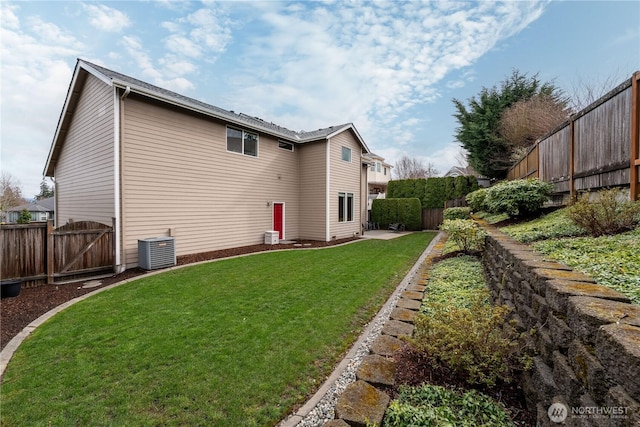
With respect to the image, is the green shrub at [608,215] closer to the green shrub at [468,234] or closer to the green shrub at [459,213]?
the green shrub at [468,234]

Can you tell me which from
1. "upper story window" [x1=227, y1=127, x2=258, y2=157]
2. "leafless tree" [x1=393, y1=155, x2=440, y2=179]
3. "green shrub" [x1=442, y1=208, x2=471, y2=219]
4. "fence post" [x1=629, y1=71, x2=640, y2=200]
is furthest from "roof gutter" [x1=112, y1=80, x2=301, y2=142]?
"leafless tree" [x1=393, y1=155, x2=440, y2=179]

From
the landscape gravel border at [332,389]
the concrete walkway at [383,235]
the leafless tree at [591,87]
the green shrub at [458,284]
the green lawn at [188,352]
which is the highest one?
the leafless tree at [591,87]

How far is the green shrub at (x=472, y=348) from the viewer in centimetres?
215

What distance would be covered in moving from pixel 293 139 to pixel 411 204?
9.49m

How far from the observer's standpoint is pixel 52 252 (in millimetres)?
6148

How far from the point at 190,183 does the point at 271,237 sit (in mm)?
3932

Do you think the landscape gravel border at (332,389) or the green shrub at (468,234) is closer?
the landscape gravel border at (332,389)

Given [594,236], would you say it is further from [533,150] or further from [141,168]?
[141,168]

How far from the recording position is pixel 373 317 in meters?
4.37

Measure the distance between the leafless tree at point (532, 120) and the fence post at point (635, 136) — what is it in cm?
992

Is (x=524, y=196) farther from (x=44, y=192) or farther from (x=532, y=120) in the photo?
(x=44, y=192)

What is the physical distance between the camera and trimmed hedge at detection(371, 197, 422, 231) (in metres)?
17.9

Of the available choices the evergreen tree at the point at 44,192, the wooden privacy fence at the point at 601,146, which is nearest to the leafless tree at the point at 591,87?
the wooden privacy fence at the point at 601,146

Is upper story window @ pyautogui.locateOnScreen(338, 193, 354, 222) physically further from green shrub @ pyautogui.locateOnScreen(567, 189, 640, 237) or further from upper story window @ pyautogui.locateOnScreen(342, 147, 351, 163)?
green shrub @ pyautogui.locateOnScreen(567, 189, 640, 237)
